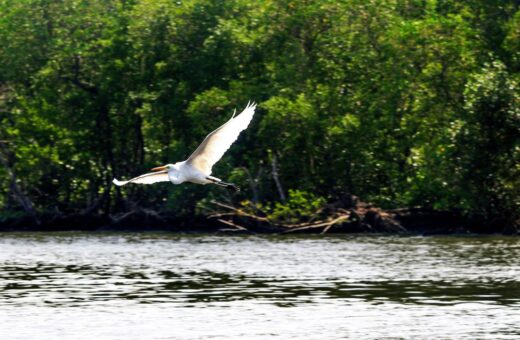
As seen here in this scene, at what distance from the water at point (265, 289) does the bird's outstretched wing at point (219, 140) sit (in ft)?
8.13

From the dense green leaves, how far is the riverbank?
1.72 feet

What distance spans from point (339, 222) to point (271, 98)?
5652mm

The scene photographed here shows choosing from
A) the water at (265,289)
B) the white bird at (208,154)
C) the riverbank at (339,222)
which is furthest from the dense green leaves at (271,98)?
the white bird at (208,154)

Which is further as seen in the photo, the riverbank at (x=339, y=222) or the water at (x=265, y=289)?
the riverbank at (x=339, y=222)

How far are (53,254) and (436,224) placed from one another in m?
13.9

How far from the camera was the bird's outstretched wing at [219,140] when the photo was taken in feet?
67.7

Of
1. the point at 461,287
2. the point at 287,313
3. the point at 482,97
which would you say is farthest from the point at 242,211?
the point at 287,313

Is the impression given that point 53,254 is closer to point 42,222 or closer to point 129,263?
point 129,263

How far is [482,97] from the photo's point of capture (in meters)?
40.2

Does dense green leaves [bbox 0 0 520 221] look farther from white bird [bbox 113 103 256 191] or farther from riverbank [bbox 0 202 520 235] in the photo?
white bird [bbox 113 103 256 191]

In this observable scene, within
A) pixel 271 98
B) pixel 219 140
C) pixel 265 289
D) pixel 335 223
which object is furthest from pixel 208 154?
pixel 271 98

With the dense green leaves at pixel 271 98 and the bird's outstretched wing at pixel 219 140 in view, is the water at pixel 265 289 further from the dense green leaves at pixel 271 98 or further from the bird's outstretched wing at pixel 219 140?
the dense green leaves at pixel 271 98

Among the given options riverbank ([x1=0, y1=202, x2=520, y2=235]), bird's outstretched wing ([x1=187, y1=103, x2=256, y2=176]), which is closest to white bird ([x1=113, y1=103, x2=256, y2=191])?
bird's outstretched wing ([x1=187, y1=103, x2=256, y2=176])

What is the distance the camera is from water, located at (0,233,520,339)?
62.6ft
